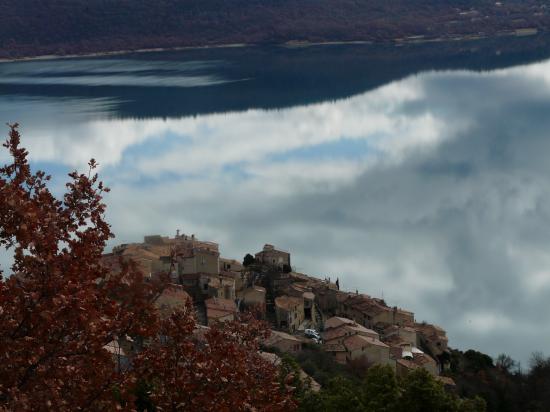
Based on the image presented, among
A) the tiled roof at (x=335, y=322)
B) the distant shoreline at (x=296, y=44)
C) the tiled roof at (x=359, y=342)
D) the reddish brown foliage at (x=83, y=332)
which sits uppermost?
the reddish brown foliage at (x=83, y=332)

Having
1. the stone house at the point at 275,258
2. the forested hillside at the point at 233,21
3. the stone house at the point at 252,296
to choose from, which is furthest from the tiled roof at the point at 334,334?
the forested hillside at the point at 233,21

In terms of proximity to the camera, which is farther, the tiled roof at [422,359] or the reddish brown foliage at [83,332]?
the tiled roof at [422,359]

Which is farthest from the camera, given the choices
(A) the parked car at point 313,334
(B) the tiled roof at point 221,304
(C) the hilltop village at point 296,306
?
(A) the parked car at point 313,334

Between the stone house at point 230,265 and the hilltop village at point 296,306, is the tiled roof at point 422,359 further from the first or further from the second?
the stone house at point 230,265

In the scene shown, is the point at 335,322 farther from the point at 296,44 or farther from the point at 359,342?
the point at 296,44

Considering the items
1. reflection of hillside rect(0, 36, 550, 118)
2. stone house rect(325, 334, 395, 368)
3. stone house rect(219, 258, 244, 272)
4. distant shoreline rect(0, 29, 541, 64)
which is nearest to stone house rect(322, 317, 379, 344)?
stone house rect(325, 334, 395, 368)

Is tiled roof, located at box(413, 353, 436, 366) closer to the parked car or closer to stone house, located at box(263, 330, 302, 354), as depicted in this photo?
the parked car

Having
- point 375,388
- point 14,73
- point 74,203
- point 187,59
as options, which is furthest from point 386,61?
point 74,203
